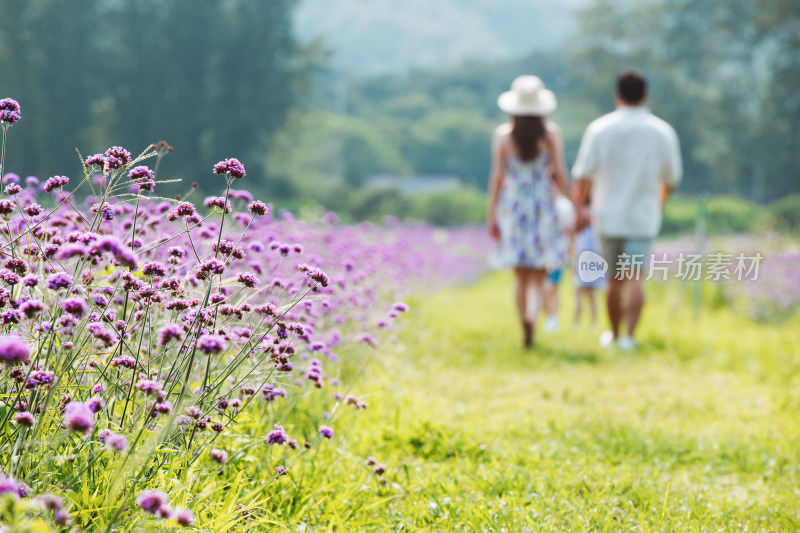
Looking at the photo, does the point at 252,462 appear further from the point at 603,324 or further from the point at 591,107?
the point at 591,107

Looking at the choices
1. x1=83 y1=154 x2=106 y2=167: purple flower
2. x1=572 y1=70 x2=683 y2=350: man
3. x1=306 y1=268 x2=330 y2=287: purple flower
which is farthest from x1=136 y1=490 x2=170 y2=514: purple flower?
x1=572 y1=70 x2=683 y2=350: man

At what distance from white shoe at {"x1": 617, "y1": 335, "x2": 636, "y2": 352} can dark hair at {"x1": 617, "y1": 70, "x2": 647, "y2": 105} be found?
2.00 meters

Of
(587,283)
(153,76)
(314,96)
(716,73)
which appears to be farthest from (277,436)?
(716,73)

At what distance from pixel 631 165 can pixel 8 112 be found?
16.5 ft

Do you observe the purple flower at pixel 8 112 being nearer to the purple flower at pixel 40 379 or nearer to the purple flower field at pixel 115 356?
the purple flower field at pixel 115 356

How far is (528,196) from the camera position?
20.2ft

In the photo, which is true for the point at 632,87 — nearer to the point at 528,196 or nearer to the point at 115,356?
the point at 528,196

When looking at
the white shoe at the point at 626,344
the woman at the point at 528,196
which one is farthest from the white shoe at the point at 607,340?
the woman at the point at 528,196

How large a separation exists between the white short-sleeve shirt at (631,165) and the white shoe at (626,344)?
35.0 inches

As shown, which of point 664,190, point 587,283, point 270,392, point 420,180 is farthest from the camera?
point 420,180

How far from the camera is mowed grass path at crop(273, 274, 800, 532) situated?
8.63 feet

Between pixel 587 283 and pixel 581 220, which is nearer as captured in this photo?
pixel 581 220

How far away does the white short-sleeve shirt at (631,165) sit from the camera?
602 cm

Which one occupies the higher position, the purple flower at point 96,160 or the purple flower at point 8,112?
the purple flower at point 8,112
